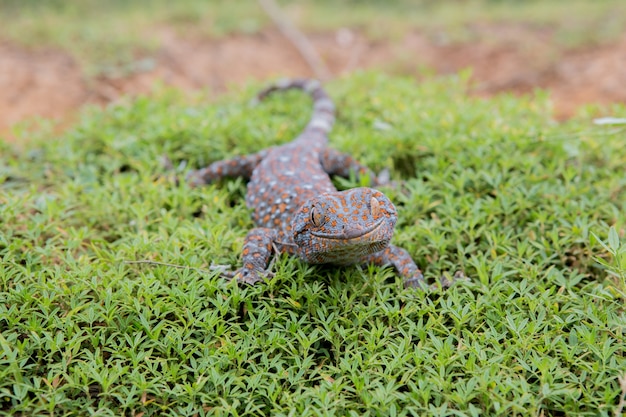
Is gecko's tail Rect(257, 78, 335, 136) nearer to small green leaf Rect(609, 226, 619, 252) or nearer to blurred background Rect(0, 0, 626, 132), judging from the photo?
blurred background Rect(0, 0, 626, 132)

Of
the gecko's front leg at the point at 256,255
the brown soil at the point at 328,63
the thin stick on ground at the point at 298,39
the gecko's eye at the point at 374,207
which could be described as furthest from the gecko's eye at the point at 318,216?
the thin stick on ground at the point at 298,39

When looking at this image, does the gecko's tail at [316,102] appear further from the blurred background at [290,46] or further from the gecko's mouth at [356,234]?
the gecko's mouth at [356,234]

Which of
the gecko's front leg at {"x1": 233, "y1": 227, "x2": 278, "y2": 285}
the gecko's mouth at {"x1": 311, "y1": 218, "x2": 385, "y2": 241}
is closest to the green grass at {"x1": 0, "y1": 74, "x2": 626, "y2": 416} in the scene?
the gecko's front leg at {"x1": 233, "y1": 227, "x2": 278, "y2": 285}

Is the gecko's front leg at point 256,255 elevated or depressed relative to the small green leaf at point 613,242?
elevated

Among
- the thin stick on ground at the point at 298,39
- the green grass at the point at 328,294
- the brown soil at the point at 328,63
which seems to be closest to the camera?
the green grass at the point at 328,294

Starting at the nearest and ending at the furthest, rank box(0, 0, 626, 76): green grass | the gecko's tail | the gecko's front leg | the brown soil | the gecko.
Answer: the gecko
the gecko's front leg
the gecko's tail
the brown soil
box(0, 0, 626, 76): green grass

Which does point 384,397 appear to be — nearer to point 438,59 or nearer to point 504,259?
point 504,259

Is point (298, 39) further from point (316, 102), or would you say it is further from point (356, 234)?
point (356, 234)

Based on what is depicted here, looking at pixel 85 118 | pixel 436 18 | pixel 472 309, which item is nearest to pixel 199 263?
pixel 472 309
